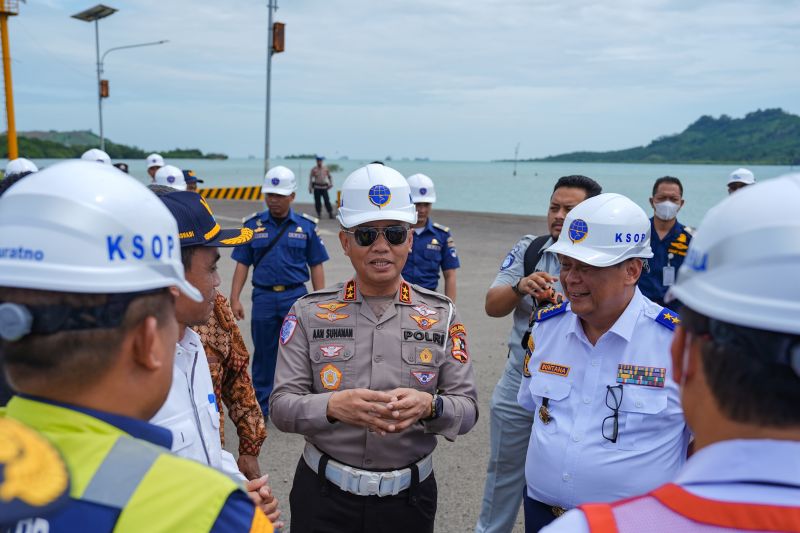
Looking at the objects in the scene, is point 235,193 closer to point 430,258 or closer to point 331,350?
point 430,258

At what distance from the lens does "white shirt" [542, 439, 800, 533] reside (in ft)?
3.32

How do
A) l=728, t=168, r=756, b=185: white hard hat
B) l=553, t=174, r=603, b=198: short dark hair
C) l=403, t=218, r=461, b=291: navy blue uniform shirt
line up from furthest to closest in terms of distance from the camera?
l=728, t=168, r=756, b=185: white hard hat, l=403, t=218, r=461, b=291: navy blue uniform shirt, l=553, t=174, r=603, b=198: short dark hair

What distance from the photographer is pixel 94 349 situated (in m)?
1.16

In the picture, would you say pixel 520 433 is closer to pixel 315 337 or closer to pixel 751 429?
pixel 315 337

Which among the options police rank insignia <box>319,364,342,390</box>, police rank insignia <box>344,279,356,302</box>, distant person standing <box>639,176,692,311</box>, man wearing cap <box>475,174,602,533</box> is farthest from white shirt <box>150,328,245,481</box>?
distant person standing <box>639,176,692,311</box>

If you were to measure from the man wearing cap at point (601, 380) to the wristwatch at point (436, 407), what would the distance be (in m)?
0.40

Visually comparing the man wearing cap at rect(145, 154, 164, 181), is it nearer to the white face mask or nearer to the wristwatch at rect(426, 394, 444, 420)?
the white face mask

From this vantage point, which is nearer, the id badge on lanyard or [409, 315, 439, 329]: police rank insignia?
[409, 315, 439, 329]: police rank insignia

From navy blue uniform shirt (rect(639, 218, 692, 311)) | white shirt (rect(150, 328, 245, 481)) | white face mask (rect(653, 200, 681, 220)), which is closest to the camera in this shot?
white shirt (rect(150, 328, 245, 481))

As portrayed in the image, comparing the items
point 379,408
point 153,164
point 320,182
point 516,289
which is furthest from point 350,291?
point 320,182

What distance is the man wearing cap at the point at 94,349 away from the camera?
1067 mm

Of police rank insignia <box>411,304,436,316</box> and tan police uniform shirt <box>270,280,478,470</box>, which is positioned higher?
police rank insignia <box>411,304,436,316</box>

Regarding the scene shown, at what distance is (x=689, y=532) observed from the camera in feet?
3.34

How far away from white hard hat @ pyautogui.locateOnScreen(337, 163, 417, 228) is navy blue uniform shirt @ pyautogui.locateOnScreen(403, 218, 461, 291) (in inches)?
154
